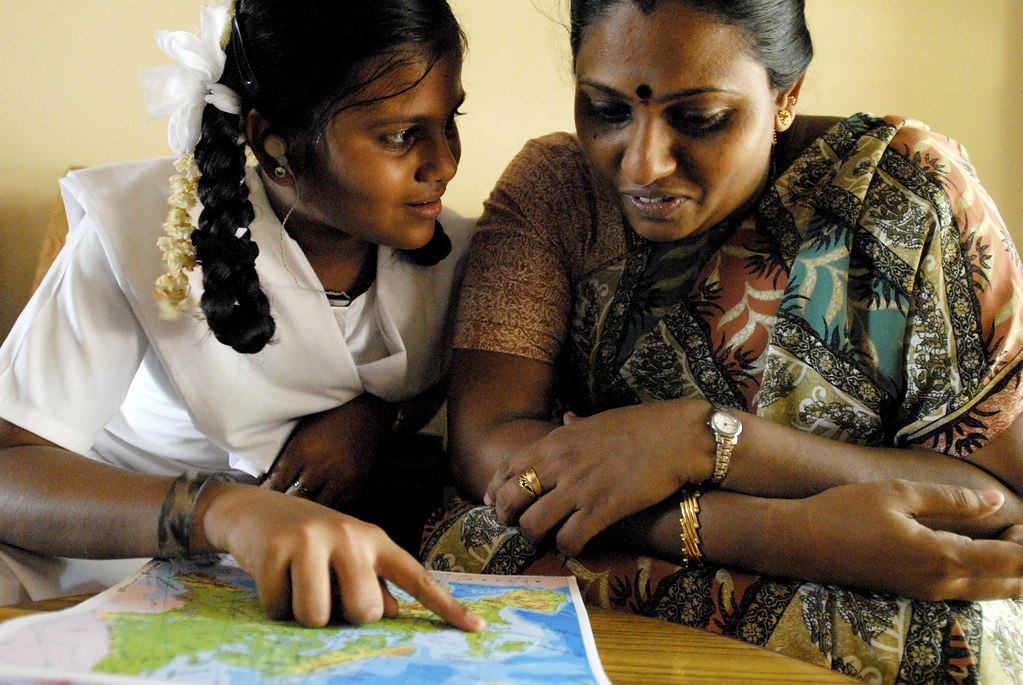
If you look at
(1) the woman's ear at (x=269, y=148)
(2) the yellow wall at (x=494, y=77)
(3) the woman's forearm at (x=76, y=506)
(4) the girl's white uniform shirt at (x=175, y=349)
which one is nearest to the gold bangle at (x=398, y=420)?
(4) the girl's white uniform shirt at (x=175, y=349)

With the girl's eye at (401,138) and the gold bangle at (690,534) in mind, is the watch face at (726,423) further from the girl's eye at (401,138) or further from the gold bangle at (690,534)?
the girl's eye at (401,138)

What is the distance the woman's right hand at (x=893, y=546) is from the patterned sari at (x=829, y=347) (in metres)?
0.02

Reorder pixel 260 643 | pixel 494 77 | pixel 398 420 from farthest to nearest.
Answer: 1. pixel 494 77
2. pixel 398 420
3. pixel 260 643

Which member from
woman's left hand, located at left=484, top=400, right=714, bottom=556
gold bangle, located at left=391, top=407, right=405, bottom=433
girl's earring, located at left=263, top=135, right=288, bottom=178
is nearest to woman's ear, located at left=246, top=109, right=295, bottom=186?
girl's earring, located at left=263, top=135, right=288, bottom=178

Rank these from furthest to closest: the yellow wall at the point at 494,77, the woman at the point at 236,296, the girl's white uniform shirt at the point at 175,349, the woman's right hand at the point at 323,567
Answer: the yellow wall at the point at 494,77, the girl's white uniform shirt at the point at 175,349, the woman at the point at 236,296, the woman's right hand at the point at 323,567

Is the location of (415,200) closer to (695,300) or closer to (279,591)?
(695,300)

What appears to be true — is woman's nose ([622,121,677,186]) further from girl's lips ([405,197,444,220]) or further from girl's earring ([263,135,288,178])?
girl's earring ([263,135,288,178])

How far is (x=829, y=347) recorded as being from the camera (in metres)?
1.12

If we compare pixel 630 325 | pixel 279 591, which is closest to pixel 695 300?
pixel 630 325

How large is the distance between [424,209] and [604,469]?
1.55 feet

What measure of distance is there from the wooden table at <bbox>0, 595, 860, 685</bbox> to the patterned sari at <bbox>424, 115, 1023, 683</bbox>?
6.4 inches

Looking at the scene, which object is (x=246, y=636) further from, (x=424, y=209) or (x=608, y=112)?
(x=608, y=112)

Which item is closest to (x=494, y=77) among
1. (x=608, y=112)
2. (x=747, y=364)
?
(x=608, y=112)

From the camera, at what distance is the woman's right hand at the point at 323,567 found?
0.69m
